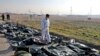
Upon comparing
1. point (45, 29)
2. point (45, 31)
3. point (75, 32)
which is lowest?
point (75, 32)

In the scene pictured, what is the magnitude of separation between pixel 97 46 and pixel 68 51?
14.0 feet

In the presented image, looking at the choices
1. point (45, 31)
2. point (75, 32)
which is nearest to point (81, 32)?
point (75, 32)

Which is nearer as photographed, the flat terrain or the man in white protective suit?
the man in white protective suit

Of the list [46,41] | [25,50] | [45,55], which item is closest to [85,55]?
[45,55]

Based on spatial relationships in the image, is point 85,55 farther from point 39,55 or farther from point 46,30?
point 46,30

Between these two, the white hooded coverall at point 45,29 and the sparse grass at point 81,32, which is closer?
the white hooded coverall at point 45,29

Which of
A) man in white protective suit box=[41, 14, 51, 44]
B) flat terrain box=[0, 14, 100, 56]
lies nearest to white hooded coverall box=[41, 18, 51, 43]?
man in white protective suit box=[41, 14, 51, 44]

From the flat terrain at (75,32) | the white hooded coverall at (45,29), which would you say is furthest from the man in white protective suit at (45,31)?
the flat terrain at (75,32)

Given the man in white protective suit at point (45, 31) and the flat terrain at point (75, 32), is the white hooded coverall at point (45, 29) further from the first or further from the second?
the flat terrain at point (75, 32)

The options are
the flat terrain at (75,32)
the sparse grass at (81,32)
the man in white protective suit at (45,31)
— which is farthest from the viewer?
the sparse grass at (81,32)

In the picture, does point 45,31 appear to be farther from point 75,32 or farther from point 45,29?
point 75,32

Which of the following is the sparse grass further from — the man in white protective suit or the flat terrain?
the man in white protective suit

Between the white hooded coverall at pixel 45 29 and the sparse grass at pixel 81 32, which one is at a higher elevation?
the white hooded coverall at pixel 45 29

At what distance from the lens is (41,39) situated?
14688 mm
